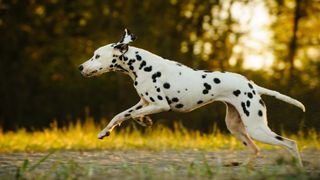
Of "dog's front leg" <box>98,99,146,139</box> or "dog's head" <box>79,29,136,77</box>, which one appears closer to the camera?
"dog's front leg" <box>98,99,146,139</box>

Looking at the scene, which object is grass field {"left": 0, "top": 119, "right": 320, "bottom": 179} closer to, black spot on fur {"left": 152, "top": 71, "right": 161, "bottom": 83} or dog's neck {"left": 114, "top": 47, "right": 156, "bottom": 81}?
black spot on fur {"left": 152, "top": 71, "right": 161, "bottom": 83}

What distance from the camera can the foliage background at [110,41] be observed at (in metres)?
19.2

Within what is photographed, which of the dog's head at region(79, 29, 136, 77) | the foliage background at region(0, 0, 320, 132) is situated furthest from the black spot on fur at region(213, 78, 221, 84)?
the foliage background at region(0, 0, 320, 132)

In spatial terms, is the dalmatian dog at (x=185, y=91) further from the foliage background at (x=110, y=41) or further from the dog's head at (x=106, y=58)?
the foliage background at (x=110, y=41)

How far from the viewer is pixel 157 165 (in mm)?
9117

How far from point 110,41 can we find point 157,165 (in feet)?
40.8

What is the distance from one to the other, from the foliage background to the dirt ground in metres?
5.46

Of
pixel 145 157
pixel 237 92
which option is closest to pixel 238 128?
pixel 237 92

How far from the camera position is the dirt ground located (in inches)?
296

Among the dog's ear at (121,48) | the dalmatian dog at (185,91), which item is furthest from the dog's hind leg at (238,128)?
the dog's ear at (121,48)

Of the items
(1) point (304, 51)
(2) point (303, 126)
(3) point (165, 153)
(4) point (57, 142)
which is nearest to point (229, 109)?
(3) point (165, 153)

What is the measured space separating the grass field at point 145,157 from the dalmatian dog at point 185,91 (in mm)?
456

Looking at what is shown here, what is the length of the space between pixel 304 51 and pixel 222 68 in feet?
8.78

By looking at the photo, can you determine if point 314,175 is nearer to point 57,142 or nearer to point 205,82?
point 205,82
